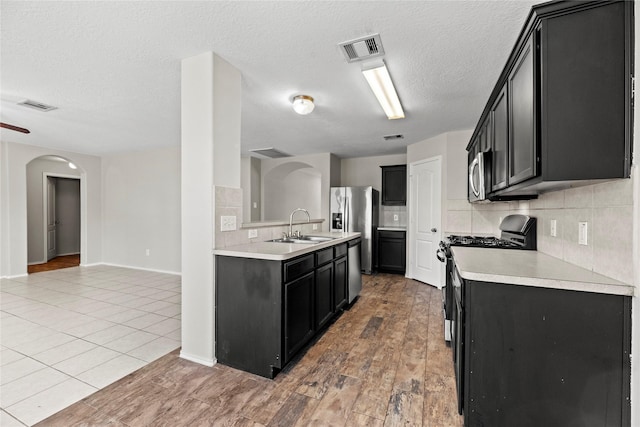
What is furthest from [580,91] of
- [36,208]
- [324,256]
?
[36,208]

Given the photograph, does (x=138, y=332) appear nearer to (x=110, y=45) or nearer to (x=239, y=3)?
(x=110, y=45)

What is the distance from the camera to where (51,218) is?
23.4 ft

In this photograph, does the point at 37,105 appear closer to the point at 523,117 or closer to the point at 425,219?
the point at 523,117

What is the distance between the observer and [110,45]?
213 centimetres

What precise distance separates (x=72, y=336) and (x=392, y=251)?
15.7 ft

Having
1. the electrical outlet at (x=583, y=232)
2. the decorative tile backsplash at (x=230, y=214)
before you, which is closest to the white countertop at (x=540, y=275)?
the electrical outlet at (x=583, y=232)

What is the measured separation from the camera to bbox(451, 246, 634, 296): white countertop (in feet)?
4.08

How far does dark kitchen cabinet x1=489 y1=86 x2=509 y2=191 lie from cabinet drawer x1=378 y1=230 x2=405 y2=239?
322 cm

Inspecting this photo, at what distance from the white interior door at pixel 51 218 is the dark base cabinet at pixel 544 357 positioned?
9.14 m

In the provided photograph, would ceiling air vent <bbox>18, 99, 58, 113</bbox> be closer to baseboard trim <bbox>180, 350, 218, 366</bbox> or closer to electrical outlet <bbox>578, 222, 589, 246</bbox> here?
baseboard trim <bbox>180, 350, 218, 366</bbox>

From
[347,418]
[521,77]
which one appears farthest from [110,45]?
[347,418]

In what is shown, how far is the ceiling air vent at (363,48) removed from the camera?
6.64 ft

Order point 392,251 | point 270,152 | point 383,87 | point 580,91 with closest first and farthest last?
point 580,91 < point 383,87 < point 392,251 < point 270,152

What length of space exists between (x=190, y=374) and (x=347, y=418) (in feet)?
3.95
